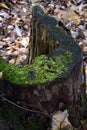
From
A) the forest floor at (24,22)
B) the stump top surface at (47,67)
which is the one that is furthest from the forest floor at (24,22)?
the stump top surface at (47,67)

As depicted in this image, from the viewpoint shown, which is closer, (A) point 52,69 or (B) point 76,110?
(A) point 52,69

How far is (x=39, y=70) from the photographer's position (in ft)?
7.25

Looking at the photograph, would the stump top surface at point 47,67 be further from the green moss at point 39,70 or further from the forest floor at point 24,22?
the forest floor at point 24,22

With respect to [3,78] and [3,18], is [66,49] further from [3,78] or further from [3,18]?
[3,18]

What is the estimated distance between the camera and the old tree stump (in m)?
2.14

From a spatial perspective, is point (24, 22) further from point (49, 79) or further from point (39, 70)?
point (49, 79)

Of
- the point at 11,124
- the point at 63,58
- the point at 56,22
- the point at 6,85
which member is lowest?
the point at 11,124

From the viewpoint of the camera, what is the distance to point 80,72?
2.35 m

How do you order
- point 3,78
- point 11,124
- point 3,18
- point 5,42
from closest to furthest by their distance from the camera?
1. point 3,78
2. point 11,124
3. point 5,42
4. point 3,18

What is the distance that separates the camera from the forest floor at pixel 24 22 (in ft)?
14.0

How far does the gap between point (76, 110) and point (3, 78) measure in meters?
0.68

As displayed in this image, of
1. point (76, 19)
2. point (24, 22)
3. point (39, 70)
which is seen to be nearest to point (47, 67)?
point (39, 70)

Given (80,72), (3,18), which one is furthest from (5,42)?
(80,72)

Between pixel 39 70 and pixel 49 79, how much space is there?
0.12 metres
